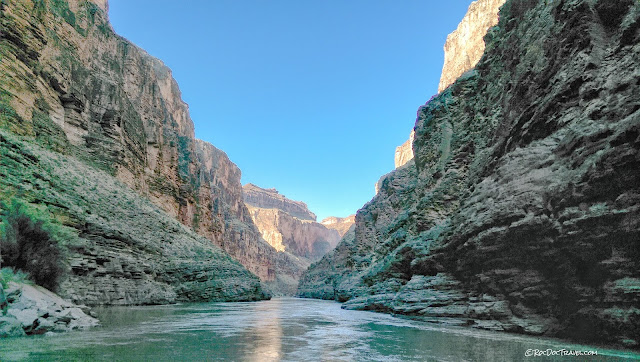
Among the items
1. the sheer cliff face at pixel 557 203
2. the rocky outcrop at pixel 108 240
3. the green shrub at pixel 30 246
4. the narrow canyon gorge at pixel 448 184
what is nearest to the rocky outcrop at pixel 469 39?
the narrow canyon gorge at pixel 448 184

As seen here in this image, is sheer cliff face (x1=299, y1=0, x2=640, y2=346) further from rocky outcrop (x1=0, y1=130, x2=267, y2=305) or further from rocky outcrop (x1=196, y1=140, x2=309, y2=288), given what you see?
rocky outcrop (x1=196, y1=140, x2=309, y2=288)

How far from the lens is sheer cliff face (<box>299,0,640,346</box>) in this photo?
7.59 metres

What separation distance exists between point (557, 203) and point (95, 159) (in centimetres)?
3861

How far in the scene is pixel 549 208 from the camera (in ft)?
30.5

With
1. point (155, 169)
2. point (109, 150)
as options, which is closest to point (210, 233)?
point (155, 169)

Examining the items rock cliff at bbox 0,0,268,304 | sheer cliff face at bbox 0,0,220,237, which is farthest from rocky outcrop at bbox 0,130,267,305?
sheer cliff face at bbox 0,0,220,237

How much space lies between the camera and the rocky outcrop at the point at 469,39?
66188 mm

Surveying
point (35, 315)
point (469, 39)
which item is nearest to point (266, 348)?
point (35, 315)

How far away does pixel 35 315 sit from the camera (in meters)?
7.59

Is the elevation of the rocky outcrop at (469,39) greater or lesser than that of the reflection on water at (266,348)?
greater

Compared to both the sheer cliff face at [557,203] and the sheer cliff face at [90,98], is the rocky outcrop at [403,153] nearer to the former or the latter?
the sheer cliff face at [90,98]

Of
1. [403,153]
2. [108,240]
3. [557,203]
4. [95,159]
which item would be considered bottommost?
[108,240]

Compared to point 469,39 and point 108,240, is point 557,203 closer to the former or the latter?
point 108,240

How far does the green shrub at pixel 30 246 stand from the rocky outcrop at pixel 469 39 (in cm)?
6792
